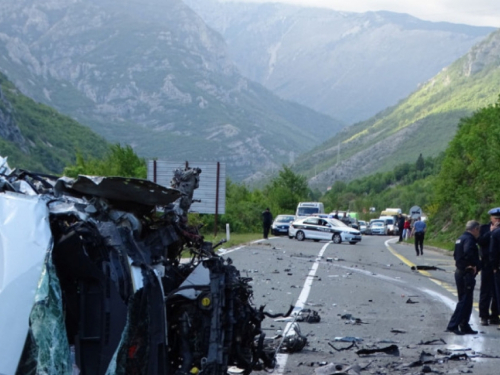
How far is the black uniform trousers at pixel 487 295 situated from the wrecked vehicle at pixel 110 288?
6685 millimetres

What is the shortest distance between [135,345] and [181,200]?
2226 millimetres

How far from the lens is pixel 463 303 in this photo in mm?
12375

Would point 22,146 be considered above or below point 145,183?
above

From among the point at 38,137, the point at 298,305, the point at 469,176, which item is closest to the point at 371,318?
the point at 298,305

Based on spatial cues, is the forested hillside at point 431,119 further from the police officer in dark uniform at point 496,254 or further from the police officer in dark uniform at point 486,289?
the police officer in dark uniform at point 496,254

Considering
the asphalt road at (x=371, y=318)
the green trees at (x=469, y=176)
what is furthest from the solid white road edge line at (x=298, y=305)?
the green trees at (x=469, y=176)

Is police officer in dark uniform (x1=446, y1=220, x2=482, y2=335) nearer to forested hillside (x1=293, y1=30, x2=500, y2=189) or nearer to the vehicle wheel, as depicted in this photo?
the vehicle wheel

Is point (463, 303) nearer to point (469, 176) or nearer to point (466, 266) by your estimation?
point (466, 266)

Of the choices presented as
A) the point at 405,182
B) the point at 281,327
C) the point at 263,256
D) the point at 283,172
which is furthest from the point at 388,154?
the point at 281,327

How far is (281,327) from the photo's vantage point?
11891 millimetres

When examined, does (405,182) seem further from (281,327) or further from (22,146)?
(281,327)

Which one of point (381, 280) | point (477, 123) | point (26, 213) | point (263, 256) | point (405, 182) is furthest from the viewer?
point (405, 182)

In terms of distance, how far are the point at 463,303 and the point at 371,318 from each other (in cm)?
189

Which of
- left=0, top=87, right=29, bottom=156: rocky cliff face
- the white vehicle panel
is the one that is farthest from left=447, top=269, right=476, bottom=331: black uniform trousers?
left=0, top=87, right=29, bottom=156: rocky cliff face
